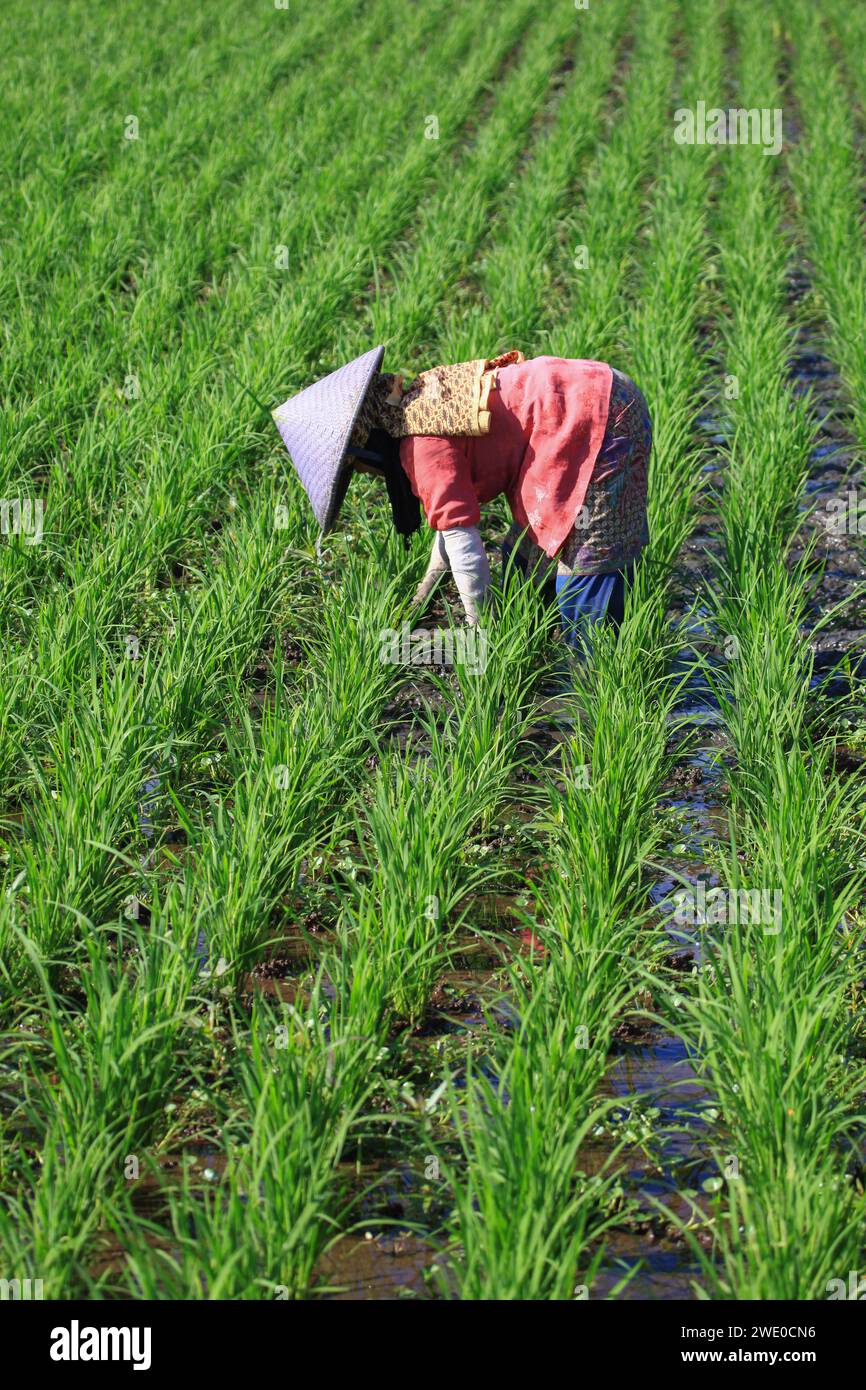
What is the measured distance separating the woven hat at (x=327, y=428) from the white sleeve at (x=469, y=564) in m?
0.26

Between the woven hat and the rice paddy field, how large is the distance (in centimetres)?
43

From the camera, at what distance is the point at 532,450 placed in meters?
3.14

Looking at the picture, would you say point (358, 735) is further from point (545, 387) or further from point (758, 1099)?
point (758, 1099)

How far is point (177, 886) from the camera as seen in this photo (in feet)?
8.41

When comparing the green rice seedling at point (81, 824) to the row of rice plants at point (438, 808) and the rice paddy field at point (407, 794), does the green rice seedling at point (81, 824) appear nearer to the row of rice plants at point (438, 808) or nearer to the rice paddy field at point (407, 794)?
the rice paddy field at point (407, 794)

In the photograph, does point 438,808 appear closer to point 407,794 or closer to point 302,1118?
point 407,794

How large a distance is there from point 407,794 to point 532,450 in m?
0.83

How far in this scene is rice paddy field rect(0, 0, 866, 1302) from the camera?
2.04 meters

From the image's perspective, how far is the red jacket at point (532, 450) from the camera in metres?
3.03

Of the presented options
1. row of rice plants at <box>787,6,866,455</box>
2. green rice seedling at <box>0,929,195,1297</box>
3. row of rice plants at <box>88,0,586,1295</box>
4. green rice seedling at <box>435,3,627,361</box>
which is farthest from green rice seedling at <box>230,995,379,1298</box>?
green rice seedling at <box>435,3,627,361</box>

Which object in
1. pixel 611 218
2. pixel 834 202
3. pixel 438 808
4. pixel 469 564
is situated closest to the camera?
pixel 438 808

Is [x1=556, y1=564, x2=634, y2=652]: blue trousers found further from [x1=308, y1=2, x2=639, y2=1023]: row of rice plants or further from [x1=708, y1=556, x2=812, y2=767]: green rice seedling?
[x1=708, y1=556, x2=812, y2=767]: green rice seedling

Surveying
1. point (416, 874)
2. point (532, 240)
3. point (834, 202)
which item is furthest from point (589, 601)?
point (834, 202)

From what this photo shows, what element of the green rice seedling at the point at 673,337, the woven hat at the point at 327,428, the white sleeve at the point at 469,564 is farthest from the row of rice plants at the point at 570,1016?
the woven hat at the point at 327,428
